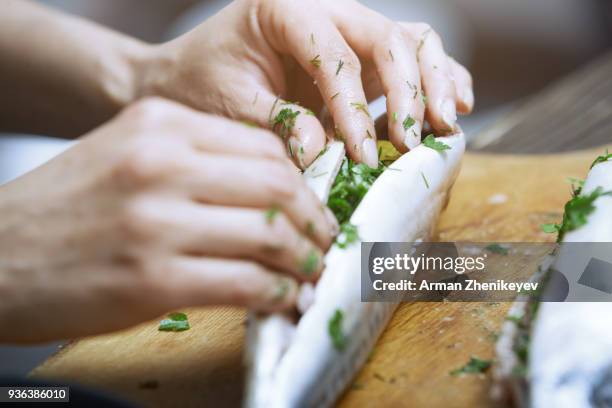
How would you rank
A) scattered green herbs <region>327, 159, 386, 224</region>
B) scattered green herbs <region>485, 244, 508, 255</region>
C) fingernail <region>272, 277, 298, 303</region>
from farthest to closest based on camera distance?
1. scattered green herbs <region>485, 244, 508, 255</region>
2. scattered green herbs <region>327, 159, 386, 224</region>
3. fingernail <region>272, 277, 298, 303</region>

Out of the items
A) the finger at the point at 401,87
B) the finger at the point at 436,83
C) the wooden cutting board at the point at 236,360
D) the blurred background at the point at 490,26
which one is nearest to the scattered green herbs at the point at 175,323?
the wooden cutting board at the point at 236,360

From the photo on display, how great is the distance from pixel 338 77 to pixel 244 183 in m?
0.65

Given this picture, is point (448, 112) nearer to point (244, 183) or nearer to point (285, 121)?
point (285, 121)

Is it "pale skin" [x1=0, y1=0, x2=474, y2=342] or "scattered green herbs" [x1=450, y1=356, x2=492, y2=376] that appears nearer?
"pale skin" [x1=0, y1=0, x2=474, y2=342]

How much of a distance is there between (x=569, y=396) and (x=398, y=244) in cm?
51

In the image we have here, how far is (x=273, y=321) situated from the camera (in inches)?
45.8

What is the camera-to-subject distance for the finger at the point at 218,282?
1018 mm

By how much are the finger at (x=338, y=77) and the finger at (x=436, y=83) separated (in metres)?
0.21

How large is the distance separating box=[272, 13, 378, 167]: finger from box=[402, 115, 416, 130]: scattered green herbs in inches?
3.6

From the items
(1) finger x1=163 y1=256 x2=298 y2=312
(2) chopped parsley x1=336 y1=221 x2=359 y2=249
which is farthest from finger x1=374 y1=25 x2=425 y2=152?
(1) finger x1=163 y1=256 x2=298 y2=312

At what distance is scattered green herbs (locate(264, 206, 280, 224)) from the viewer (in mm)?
1061

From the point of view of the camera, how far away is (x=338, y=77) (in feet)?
5.30

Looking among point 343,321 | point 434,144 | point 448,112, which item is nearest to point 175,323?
point 343,321

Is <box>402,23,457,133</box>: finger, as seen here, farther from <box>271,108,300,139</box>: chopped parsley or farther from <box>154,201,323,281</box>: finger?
<box>154,201,323,281</box>: finger
